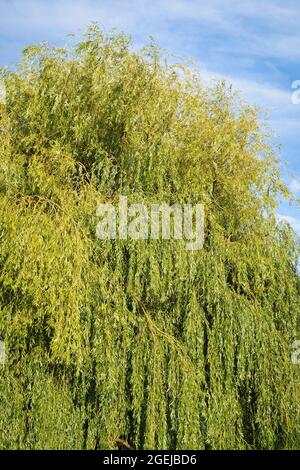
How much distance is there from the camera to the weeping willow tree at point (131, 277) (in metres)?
6.20

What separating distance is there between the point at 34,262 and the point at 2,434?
1884 millimetres

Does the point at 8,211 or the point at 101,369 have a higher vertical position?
the point at 8,211

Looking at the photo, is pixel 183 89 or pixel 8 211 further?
pixel 183 89

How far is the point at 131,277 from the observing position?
6859mm

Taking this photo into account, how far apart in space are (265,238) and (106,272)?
2742mm

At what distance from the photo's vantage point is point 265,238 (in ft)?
27.2

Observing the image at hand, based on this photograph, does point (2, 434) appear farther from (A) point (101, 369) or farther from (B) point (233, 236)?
(B) point (233, 236)

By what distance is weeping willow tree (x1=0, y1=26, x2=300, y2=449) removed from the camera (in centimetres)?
620

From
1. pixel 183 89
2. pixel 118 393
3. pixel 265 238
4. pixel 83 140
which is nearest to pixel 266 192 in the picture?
pixel 265 238

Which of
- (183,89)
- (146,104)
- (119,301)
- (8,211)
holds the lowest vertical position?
(119,301)

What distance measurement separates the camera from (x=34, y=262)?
613cm

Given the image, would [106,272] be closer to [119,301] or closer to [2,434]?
[119,301]
